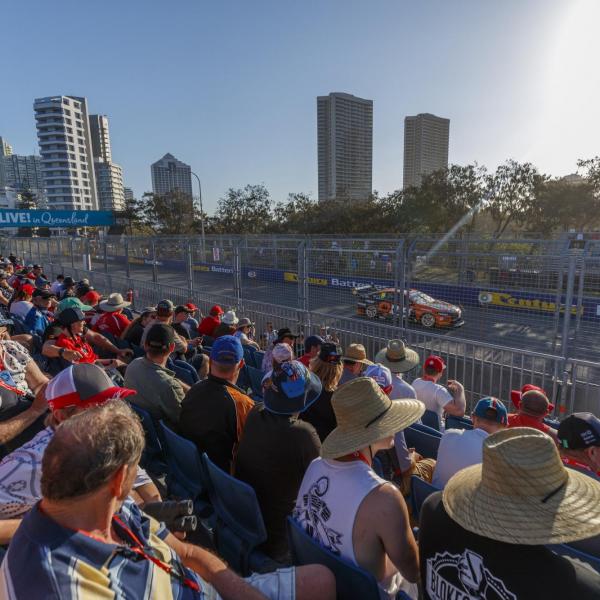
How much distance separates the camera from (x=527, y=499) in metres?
1.50

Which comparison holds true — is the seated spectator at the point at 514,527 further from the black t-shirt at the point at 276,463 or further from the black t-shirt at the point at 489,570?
the black t-shirt at the point at 276,463

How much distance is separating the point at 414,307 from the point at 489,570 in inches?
260

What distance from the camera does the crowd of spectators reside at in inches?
51.9

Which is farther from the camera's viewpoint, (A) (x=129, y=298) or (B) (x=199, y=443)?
(A) (x=129, y=298)

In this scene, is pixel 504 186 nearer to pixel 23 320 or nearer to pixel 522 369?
pixel 522 369

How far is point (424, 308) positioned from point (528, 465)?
6.60 metres

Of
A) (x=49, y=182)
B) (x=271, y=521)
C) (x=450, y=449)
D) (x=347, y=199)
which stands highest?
(x=49, y=182)

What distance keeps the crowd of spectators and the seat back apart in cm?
4

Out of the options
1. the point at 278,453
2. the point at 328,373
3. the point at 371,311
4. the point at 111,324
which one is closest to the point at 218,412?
the point at 278,453

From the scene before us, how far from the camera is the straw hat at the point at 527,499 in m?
1.43

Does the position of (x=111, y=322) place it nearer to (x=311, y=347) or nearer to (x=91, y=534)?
(x=311, y=347)

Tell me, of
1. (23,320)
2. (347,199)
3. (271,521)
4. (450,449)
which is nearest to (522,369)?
(450,449)

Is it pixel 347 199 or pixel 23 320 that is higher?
pixel 347 199

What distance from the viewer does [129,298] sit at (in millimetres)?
12570
